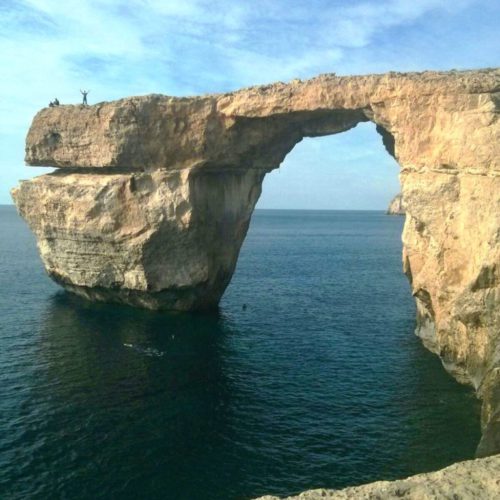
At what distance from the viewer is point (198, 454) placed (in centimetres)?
2130

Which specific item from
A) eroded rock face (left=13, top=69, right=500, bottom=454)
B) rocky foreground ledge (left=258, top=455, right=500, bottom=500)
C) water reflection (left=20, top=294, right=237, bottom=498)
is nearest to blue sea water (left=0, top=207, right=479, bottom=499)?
water reflection (left=20, top=294, right=237, bottom=498)

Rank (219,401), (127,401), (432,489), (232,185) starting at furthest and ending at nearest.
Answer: (232,185)
(219,401)
(127,401)
(432,489)

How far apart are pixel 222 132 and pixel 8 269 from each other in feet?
123

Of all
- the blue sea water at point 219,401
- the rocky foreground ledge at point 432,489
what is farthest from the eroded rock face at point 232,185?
the rocky foreground ledge at point 432,489

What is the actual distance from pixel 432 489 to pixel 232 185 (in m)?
31.4

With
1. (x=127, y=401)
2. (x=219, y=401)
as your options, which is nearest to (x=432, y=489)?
(x=219, y=401)

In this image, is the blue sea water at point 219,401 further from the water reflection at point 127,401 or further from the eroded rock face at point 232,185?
the eroded rock face at point 232,185

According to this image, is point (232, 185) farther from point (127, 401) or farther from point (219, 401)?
point (127, 401)

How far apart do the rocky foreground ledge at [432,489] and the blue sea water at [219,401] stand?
18.2 feet

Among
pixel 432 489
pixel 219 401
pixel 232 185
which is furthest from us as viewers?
pixel 232 185

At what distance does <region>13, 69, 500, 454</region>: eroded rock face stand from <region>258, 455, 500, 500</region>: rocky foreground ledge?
9668mm

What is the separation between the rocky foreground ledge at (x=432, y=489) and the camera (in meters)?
13.2

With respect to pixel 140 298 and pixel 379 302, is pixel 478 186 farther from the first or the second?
pixel 140 298

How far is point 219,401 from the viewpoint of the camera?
2625 cm
